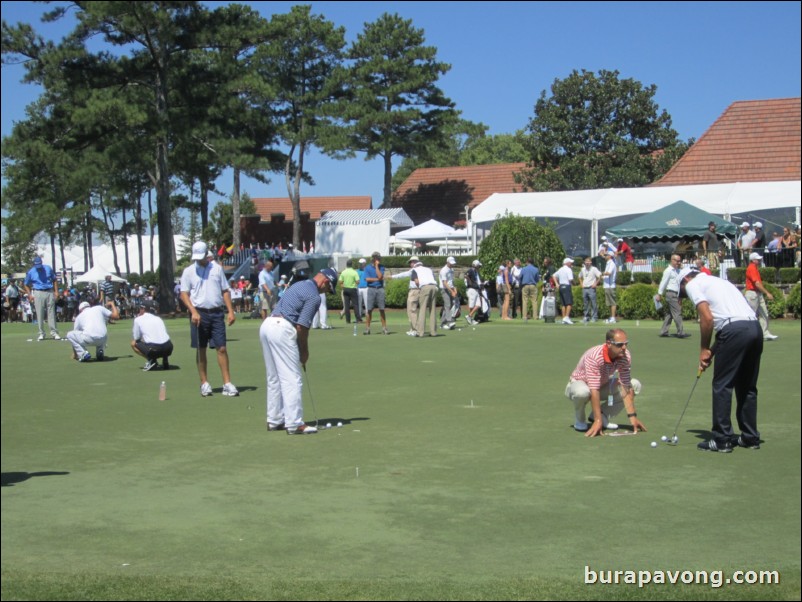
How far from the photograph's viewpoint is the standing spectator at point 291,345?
10.7m

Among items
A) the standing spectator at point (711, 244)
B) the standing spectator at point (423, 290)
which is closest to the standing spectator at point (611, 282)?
the standing spectator at point (711, 244)

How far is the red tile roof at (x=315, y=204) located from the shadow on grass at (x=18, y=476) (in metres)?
77.5

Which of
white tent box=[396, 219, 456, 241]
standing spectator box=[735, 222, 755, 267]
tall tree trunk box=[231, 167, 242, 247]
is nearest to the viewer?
standing spectator box=[735, 222, 755, 267]

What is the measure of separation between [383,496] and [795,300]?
69.7 ft

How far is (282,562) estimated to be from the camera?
6188 mm

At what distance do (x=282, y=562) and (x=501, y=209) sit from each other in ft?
113

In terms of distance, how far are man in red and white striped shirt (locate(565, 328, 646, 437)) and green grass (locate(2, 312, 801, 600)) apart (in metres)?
0.23

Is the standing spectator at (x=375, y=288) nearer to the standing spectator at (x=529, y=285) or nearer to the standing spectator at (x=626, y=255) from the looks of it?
the standing spectator at (x=529, y=285)

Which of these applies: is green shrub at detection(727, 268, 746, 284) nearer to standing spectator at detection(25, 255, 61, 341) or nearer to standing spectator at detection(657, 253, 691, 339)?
standing spectator at detection(657, 253, 691, 339)

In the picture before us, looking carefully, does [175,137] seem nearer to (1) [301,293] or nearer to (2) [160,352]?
(2) [160,352]

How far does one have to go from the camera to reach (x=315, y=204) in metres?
91.0

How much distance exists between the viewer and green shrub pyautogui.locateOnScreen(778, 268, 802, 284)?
27875 mm

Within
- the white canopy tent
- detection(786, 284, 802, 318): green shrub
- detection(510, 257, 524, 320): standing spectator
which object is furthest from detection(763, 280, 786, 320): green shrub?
the white canopy tent

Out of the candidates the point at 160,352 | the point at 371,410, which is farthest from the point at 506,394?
the point at 160,352
